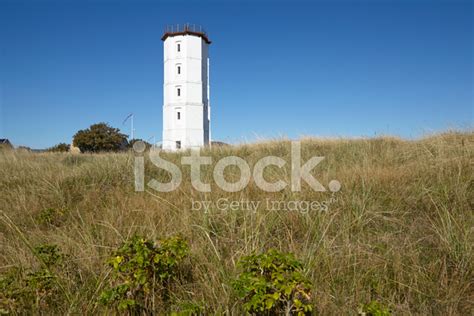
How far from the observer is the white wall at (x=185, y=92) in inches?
1056

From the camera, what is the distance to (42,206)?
3.47m

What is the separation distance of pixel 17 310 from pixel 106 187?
2.93 m

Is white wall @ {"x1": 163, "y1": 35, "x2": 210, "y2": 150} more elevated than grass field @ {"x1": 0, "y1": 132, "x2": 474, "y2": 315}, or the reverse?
white wall @ {"x1": 163, "y1": 35, "x2": 210, "y2": 150}

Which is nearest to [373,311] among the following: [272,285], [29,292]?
[272,285]

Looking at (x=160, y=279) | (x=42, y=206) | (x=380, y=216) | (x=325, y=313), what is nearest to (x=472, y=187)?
(x=380, y=216)

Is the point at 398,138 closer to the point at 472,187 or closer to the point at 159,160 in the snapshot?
the point at 472,187

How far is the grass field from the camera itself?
1598 millimetres

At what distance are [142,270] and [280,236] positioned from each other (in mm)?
1288

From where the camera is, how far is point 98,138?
27.2 meters

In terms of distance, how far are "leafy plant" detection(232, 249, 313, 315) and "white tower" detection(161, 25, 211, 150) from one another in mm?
24772
